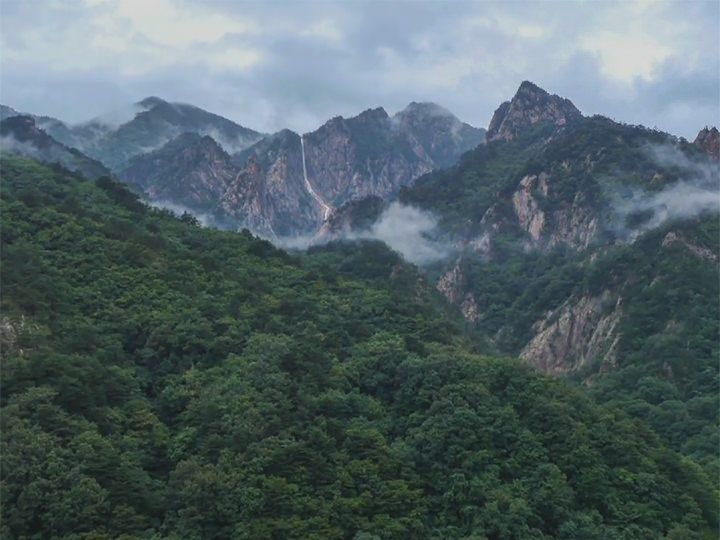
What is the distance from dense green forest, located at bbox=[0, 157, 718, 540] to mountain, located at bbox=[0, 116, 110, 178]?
42530 mm

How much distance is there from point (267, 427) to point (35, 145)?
214 feet

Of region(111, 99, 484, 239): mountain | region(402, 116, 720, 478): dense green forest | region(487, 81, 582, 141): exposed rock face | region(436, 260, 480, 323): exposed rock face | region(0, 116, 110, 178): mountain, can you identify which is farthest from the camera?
region(111, 99, 484, 239): mountain

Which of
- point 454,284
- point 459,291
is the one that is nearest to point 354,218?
point 454,284

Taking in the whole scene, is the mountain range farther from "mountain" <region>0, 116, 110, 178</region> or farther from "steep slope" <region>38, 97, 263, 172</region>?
"steep slope" <region>38, 97, 263, 172</region>

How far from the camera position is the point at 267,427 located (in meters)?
29.2

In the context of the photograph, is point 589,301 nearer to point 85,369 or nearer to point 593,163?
point 593,163

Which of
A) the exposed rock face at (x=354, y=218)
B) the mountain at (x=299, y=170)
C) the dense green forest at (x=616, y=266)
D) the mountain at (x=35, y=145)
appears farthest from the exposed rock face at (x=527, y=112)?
the mountain at (x=35, y=145)

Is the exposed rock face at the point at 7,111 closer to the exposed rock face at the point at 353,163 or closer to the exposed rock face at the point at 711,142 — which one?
the exposed rock face at the point at 353,163

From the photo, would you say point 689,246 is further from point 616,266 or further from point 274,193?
point 274,193

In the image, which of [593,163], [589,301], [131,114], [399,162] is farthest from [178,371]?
[131,114]

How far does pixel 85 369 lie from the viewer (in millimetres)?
29391

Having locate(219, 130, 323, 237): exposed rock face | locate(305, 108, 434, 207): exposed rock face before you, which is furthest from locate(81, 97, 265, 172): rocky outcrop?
locate(305, 108, 434, 207): exposed rock face

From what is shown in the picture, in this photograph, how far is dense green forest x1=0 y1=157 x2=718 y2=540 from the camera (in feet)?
83.8

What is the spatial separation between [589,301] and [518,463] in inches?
1620
